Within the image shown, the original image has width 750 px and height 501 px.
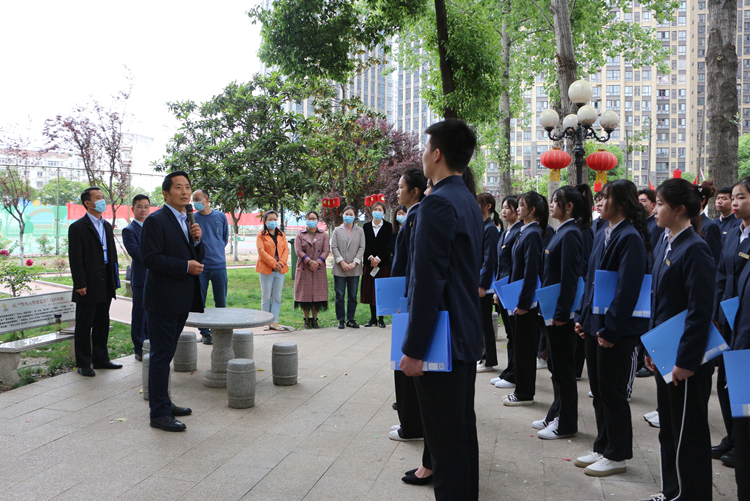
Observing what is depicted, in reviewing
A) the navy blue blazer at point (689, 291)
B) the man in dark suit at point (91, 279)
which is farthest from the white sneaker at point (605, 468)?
the man in dark suit at point (91, 279)

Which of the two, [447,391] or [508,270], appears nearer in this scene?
[447,391]

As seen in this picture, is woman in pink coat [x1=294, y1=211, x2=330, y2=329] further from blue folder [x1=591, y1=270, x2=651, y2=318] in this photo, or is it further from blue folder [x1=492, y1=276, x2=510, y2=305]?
blue folder [x1=591, y1=270, x2=651, y2=318]

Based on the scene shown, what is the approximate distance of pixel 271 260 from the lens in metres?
9.05

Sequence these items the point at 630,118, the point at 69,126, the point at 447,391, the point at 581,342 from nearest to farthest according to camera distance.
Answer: the point at 447,391 < the point at 581,342 < the point at 69,126 < the point at 630,118

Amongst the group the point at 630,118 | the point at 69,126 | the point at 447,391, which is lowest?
the point at 447,391

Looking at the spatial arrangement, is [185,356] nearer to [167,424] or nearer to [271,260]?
[167,424]

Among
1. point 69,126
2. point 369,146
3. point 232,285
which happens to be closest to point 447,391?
point 232,285

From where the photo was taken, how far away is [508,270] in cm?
635

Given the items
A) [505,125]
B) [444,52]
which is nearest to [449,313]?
[444,52]

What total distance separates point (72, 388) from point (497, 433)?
419 cm

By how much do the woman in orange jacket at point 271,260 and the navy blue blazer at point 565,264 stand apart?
17.8ft

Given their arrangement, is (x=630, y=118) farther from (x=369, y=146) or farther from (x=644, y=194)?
(x=644, y=194)

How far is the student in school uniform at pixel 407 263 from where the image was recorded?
406 cm

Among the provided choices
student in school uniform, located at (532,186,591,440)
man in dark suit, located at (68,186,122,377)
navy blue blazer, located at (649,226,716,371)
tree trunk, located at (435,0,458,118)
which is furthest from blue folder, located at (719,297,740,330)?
tree trunk, located at (435,0,458,118)
